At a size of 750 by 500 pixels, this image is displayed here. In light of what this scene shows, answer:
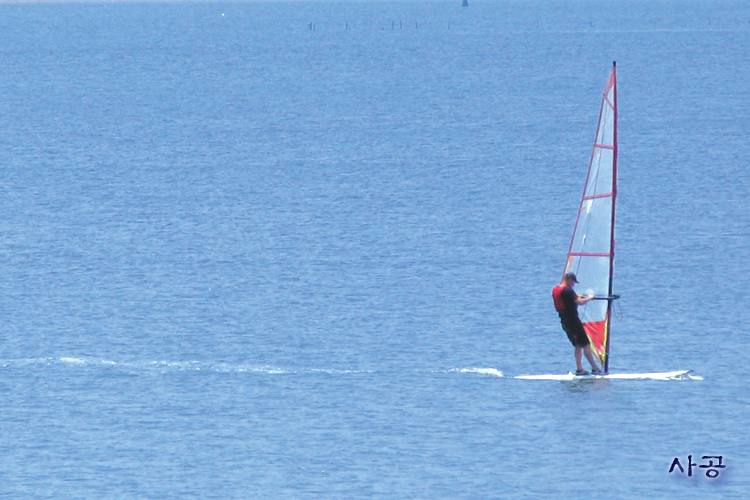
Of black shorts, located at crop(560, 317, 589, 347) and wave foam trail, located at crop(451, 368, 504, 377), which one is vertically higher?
black shorts, located at crop(560, 317, 589, 347)

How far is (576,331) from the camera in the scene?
1502 inches

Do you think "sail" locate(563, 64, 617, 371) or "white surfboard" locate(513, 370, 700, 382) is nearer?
"sail" locate(563, 64, 617, 371)

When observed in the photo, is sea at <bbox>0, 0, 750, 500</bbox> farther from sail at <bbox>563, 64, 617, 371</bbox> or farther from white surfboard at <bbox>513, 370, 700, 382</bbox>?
sail at <bbox>563, 64, 617, 371</bbox>

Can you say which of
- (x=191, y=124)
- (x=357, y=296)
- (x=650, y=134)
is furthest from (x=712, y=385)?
(x=191, y=124)

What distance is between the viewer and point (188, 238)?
62250 millimetres

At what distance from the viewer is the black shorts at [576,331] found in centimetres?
3800

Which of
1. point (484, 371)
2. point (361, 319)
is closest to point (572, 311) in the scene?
point (484, 371)

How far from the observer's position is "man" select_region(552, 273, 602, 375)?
3753 centimetres

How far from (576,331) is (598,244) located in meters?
2.36

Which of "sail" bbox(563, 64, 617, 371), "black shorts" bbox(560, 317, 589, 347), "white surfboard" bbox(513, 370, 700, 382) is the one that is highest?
"sail" bbox(563, 64, 617, 371)

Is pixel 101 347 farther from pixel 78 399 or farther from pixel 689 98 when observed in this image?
pixel 689 98

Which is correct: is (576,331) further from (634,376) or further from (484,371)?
(484,371)

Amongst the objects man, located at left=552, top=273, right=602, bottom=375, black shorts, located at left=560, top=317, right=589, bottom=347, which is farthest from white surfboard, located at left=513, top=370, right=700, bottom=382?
black shorts, located at left=560, top=317, right=589, bottom=347

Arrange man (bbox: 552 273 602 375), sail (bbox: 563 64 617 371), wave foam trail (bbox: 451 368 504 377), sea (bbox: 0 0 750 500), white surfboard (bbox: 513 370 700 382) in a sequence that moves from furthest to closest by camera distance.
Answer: wave foam trail (bbox: 451 368 504 377) → white surfboard (bbox: 513 370 700 382) → sail (bbox: 563 64 617 371) → man (bbox: 552 273 602 375) → sea (bbox: 0 0 750 500)
